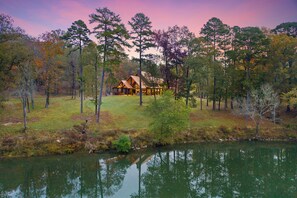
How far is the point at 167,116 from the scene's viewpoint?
2777 centimetres

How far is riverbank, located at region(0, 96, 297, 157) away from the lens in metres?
25.5

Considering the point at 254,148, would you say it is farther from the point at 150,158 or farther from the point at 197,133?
the point at 150,158

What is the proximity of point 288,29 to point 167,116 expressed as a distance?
3091 cm

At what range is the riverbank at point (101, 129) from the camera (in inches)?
1004

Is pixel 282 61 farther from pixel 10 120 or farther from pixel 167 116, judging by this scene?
pixel 10 120

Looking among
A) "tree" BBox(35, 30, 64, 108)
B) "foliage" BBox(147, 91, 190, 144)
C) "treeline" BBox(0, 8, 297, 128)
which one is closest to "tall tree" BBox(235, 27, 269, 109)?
"treeline" BBox(0, 8, 297, 128)

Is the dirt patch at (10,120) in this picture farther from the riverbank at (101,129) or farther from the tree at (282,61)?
the tree at (282,61)

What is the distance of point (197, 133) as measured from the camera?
1316 inches

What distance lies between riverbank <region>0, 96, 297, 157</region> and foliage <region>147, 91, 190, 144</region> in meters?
1.98

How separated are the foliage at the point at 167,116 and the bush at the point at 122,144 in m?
3.56

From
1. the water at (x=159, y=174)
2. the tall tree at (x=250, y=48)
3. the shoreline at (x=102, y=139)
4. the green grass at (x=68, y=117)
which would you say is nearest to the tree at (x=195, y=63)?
the tall tree at (x=250, y=48)

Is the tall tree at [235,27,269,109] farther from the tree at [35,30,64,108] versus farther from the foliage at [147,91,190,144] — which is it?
the tree at [35,30,64,108]

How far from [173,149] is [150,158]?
4143 mm

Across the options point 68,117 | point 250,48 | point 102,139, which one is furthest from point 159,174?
point 250,48
